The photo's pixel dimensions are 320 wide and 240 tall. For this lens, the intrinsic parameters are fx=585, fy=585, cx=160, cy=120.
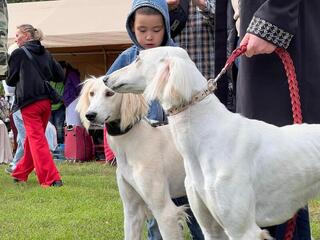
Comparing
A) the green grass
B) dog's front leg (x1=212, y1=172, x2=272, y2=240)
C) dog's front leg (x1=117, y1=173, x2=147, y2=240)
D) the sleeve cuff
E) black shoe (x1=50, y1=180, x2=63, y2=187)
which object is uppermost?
the sleeve cuff

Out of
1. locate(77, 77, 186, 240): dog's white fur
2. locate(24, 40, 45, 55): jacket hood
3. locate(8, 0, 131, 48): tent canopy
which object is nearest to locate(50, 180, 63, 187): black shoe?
locate(24, 40, 45, 55): jacket hood

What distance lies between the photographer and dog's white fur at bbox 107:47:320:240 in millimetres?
2145

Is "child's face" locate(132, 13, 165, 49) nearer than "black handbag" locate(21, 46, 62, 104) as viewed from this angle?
Yes

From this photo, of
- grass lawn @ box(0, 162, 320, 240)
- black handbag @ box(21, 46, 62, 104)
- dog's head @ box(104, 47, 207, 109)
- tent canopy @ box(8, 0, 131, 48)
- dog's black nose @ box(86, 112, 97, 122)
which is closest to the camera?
dog's head @ box(104, 47, 207, 109)

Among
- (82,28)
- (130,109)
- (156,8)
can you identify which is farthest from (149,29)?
(82,28)

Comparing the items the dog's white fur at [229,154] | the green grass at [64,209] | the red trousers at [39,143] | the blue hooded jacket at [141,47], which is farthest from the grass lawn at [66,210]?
the dog's white fur at [229,154]

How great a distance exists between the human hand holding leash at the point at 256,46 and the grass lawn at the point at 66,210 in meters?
2.25

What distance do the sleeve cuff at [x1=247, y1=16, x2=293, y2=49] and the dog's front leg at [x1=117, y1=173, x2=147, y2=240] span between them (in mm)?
1390

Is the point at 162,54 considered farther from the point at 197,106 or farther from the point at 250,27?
the point at 250,27

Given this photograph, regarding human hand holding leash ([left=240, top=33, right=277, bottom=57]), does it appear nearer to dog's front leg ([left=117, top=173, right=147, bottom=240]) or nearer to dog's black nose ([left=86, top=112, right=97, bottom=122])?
dog's black nose ([left=86, top=112, right=97, bottom=122])

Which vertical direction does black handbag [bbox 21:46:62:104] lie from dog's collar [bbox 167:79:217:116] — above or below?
below

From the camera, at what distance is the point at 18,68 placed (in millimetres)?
7195

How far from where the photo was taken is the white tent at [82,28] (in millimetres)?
11414

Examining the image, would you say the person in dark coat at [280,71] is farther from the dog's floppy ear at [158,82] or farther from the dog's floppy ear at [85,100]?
the dog's floppy ear at [85,100]
